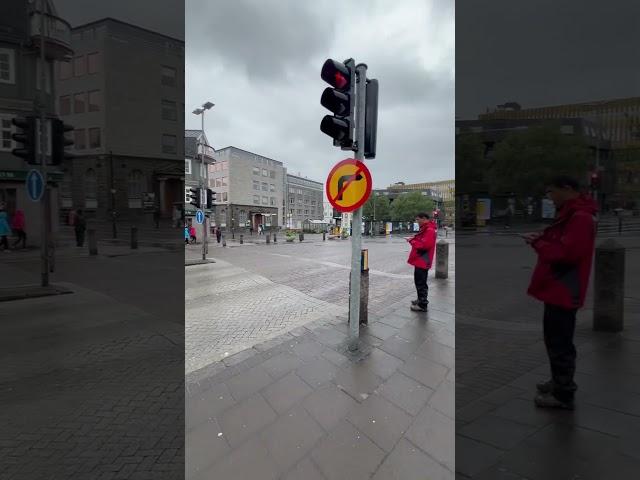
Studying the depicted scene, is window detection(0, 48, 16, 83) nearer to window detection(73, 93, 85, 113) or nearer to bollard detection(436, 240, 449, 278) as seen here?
window detection(73, 93, 85, 113)

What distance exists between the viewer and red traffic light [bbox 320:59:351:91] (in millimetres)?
4355

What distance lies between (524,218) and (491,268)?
2.23ft

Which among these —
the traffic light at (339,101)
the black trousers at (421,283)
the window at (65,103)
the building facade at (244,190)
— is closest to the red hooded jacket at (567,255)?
the traffic light at (339,101)

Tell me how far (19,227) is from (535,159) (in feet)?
11.6

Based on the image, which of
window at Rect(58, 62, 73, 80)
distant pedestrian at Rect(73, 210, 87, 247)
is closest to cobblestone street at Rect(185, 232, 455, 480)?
distant pedestrian at Rect(73, 210, 87, 247)

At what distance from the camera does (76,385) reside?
140 inches

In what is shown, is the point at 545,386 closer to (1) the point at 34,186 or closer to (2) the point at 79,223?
(2) the point at 79,223

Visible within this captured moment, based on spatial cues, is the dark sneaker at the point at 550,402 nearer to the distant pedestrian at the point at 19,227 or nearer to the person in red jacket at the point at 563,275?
the person in red jacket at the point at 563,275

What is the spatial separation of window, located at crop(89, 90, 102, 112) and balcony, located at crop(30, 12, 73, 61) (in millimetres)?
270

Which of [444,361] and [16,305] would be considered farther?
[444,361]

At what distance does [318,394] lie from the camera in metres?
3.41

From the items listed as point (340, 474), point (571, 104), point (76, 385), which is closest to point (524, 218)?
point (571, 104)

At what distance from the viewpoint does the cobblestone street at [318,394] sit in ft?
8.10

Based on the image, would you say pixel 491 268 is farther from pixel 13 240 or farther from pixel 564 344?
pixel 13 240
